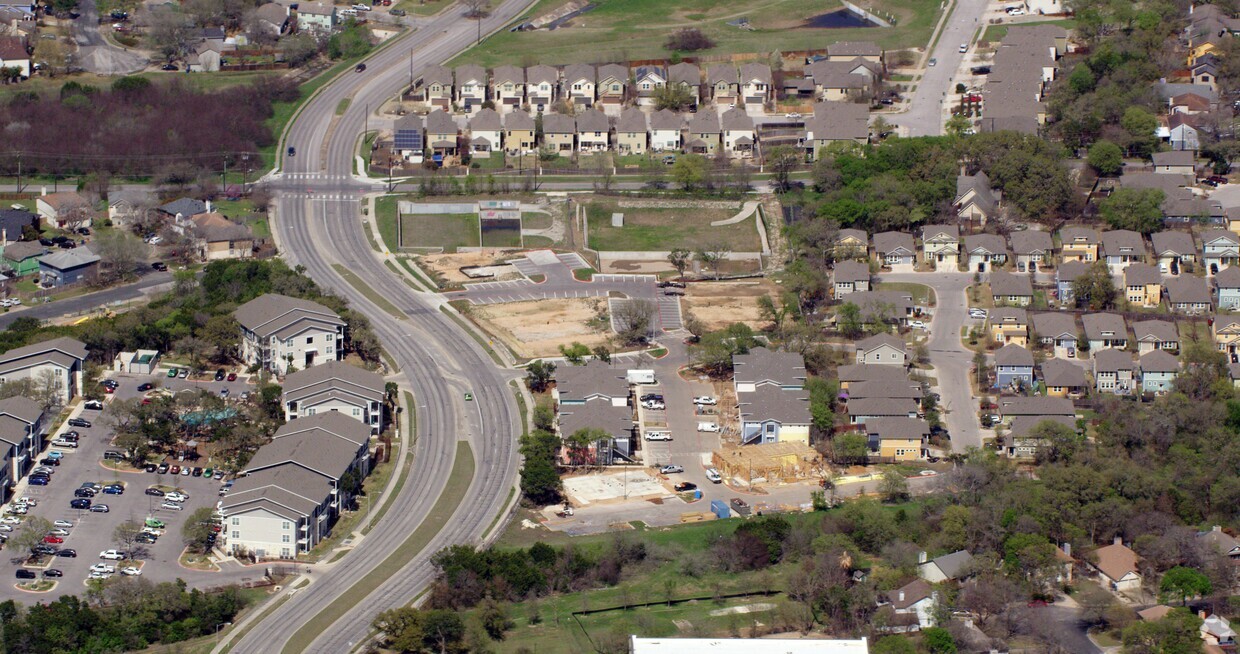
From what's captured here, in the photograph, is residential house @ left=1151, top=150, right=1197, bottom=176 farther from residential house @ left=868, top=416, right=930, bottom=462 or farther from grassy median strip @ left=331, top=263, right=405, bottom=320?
grassy median strip @ left=331, top=263, right=405, bottom=320

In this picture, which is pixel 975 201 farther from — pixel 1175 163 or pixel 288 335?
pixel 288 335

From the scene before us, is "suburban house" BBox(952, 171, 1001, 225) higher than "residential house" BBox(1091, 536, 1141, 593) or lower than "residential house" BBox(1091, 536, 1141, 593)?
higher

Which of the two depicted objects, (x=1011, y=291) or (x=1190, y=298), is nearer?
(x=1190, y=298)

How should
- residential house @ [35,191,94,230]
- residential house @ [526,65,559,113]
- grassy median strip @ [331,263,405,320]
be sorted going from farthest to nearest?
residential house @ [526,65,559,113], residential house @ [35,191,94,230], grassy median strip @ [331,263,405,320]

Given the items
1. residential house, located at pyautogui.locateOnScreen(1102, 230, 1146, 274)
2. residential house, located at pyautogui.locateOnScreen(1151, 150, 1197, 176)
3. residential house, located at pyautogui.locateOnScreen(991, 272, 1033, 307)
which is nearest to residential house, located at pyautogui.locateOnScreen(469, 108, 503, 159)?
residential house, located at pyautogui.locateOnScreen(991, 272, 1033, 307)

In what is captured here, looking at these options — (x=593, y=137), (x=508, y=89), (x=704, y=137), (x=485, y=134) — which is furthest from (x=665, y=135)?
(x=508, y=89)

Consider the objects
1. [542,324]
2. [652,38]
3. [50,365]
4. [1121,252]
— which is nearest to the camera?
[50,365]
